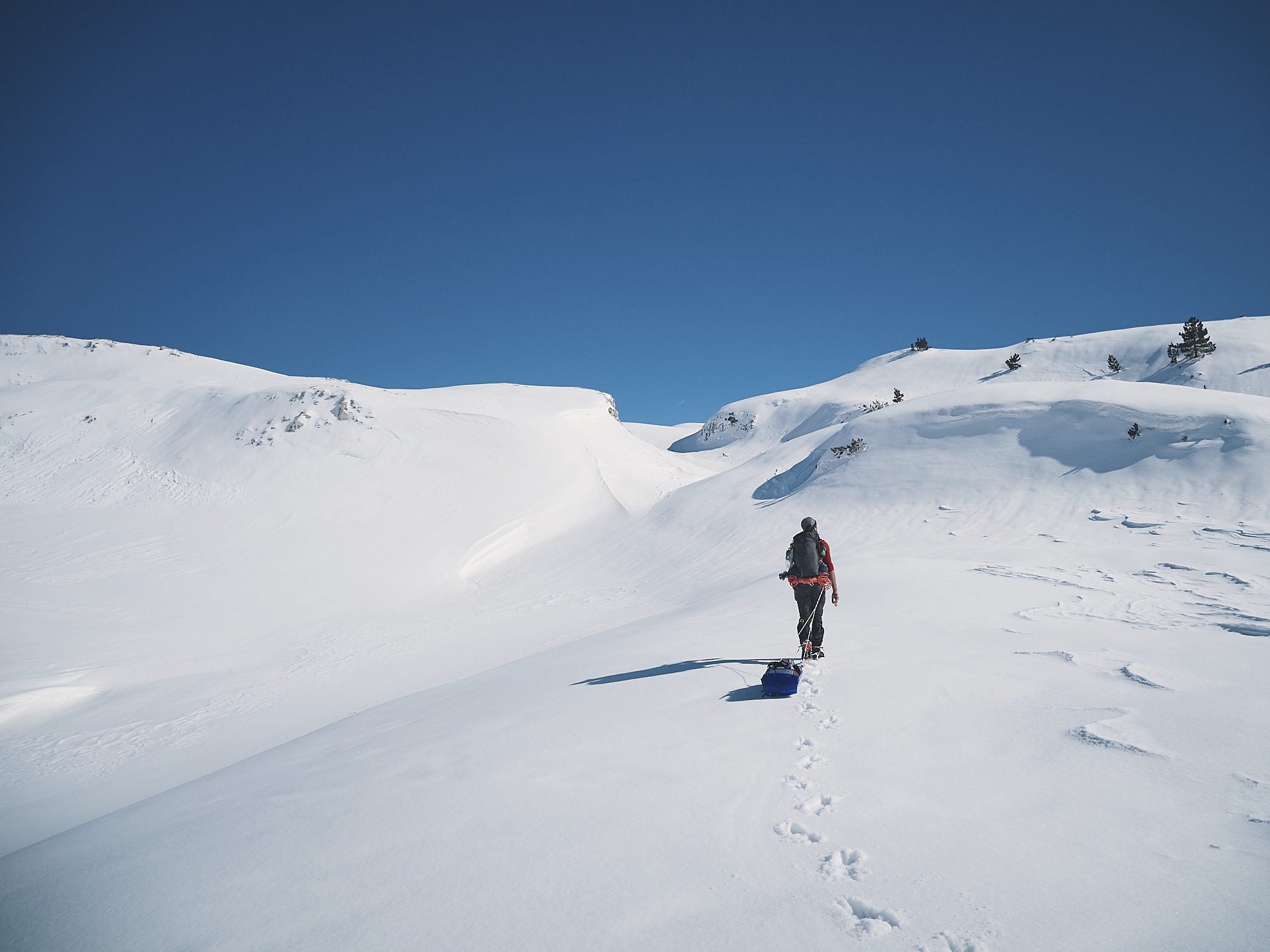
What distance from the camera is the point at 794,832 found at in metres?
2.42

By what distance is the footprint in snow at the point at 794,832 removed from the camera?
2354mm

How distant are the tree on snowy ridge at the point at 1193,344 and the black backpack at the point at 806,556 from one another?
27452mm

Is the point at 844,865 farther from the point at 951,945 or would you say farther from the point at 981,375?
the point at 981,375

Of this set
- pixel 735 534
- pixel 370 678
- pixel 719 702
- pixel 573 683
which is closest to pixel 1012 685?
pixel 719 702

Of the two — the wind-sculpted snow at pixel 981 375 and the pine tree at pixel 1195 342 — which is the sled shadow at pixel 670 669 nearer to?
the wind-sculpted snow at pixel 981 375

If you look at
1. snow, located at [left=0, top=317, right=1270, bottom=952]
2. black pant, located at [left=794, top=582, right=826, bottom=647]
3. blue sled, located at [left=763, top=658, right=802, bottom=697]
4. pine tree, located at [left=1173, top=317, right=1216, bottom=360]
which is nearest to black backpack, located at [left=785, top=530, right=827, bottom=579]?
black pant, located at [left=794, top=582, right=826, bottom=647]

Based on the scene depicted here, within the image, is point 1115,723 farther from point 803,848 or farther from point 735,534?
point 735,534

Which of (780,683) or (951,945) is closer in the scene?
(951,945)

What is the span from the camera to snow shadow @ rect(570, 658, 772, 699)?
16.6 ft

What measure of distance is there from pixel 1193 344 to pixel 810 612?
2807cm

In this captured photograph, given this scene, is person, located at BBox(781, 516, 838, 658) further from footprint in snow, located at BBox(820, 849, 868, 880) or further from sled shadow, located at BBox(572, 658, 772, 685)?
footprint in snow, located at BBox(820, 849, 868, 880)

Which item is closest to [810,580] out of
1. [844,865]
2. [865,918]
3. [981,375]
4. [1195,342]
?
[844,865]

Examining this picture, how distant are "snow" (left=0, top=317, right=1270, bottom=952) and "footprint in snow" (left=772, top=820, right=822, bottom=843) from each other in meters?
0.03

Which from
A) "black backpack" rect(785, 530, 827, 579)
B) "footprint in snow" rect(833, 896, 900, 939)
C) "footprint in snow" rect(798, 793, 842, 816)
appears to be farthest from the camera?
"black backpack" rect(785, 530, 827, 579)
